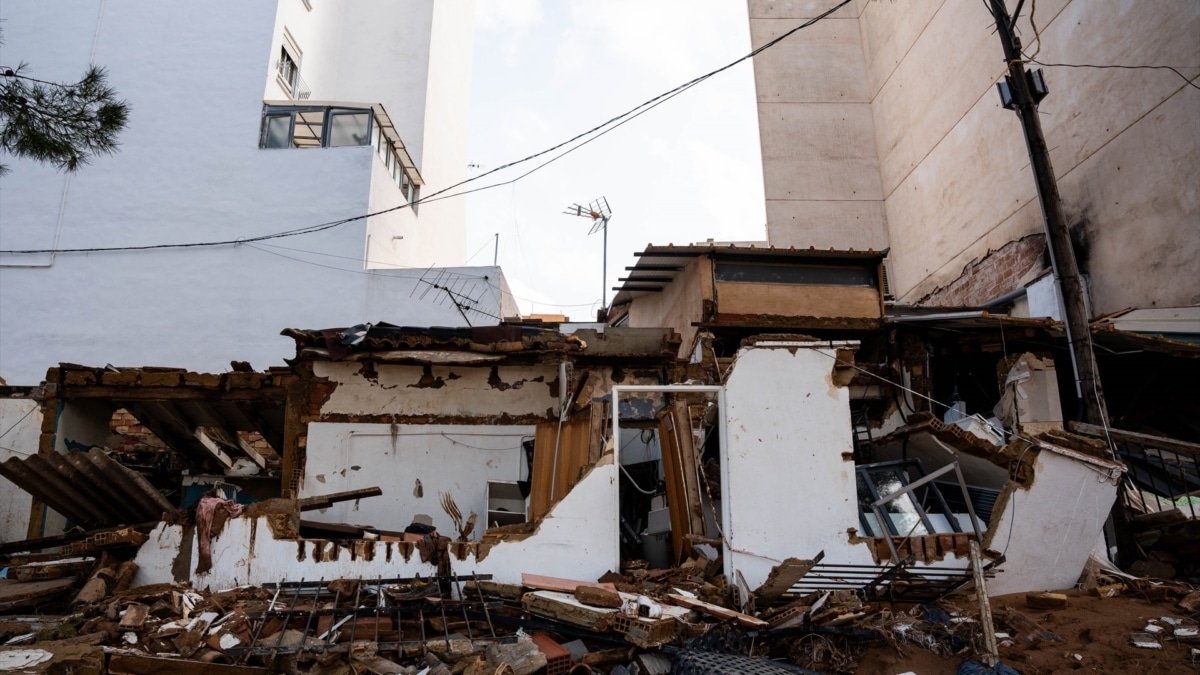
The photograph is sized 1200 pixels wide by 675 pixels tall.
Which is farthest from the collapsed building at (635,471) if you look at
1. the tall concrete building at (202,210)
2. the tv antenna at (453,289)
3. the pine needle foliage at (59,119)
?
the tv antenna at (453,289)

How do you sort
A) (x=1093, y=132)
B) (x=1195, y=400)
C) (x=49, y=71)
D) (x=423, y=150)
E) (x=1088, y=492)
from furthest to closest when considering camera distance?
(x=423, y=150), (x=49, y=71), (x=1093, y=132), (x=1195, y=400), (x=1088, y=492)

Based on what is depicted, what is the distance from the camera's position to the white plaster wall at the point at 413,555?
23.9ft

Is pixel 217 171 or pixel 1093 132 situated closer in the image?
pixel 1093 132

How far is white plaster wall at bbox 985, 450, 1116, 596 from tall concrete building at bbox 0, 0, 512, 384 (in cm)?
1253

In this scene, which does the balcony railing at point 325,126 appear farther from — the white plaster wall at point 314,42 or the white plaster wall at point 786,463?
the white plaster wall at point 786,463

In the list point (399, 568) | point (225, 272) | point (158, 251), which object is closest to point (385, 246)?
point (225, 272)

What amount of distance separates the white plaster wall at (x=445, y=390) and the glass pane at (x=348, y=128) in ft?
32.7

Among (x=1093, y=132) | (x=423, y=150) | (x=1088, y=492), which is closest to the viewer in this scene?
(x=1088, y=492)

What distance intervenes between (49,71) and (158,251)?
6.10 m

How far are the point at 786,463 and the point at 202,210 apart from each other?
1719cm

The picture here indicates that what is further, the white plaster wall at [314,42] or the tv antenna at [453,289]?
the white plaster wall at [314,42]

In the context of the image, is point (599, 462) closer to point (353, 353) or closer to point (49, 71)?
point (353, 353)

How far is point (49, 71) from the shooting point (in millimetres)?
20031

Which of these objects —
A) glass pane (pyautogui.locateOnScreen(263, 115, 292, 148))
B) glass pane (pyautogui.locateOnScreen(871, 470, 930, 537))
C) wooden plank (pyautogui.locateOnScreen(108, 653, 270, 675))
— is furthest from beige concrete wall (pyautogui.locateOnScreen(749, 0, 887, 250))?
wooden plank (pyautogui.locateOnScreen(108, 653, 270, 675))
